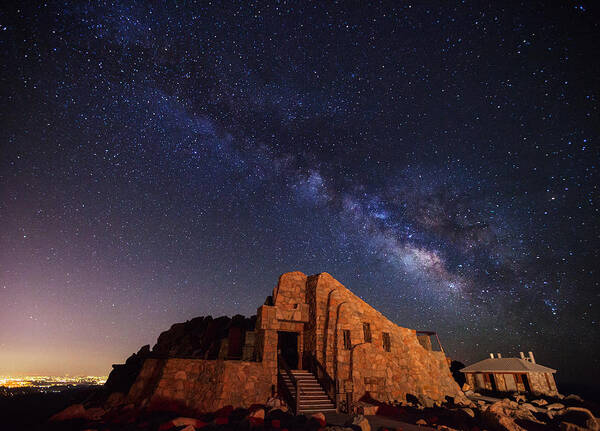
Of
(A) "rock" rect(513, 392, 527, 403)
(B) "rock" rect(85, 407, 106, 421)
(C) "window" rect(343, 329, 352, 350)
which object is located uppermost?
(C) "window" rect(343, 329, 352, 350)

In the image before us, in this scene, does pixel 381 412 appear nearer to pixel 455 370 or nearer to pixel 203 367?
pixel 203 367

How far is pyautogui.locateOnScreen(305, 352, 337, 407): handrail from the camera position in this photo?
48.1 feet

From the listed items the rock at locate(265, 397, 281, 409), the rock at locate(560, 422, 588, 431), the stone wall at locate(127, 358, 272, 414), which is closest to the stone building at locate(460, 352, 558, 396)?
the rock at locate(560, 422, 588, 431)

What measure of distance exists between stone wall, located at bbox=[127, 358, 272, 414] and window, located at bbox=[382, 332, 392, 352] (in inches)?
348

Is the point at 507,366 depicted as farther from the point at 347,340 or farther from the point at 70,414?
the point at 70,414

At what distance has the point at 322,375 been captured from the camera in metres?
16.0

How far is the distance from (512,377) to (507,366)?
109 cm

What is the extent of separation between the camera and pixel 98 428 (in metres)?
10.2

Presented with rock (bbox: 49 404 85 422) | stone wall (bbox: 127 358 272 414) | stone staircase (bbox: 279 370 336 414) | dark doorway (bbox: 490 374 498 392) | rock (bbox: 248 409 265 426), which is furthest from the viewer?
dark doorway (bbox: 490 374 498 392)

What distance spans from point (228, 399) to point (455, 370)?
3522cm

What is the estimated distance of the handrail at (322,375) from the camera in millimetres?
14648

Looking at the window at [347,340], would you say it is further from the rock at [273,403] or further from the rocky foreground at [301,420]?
the rock at [273,403]

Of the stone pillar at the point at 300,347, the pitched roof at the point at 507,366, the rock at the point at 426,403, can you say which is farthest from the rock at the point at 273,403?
the pitched roof at the point at 507,366

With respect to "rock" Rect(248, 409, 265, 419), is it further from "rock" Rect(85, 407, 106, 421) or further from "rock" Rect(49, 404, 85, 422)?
"rock" Rect(49, 404, 85, 422)
